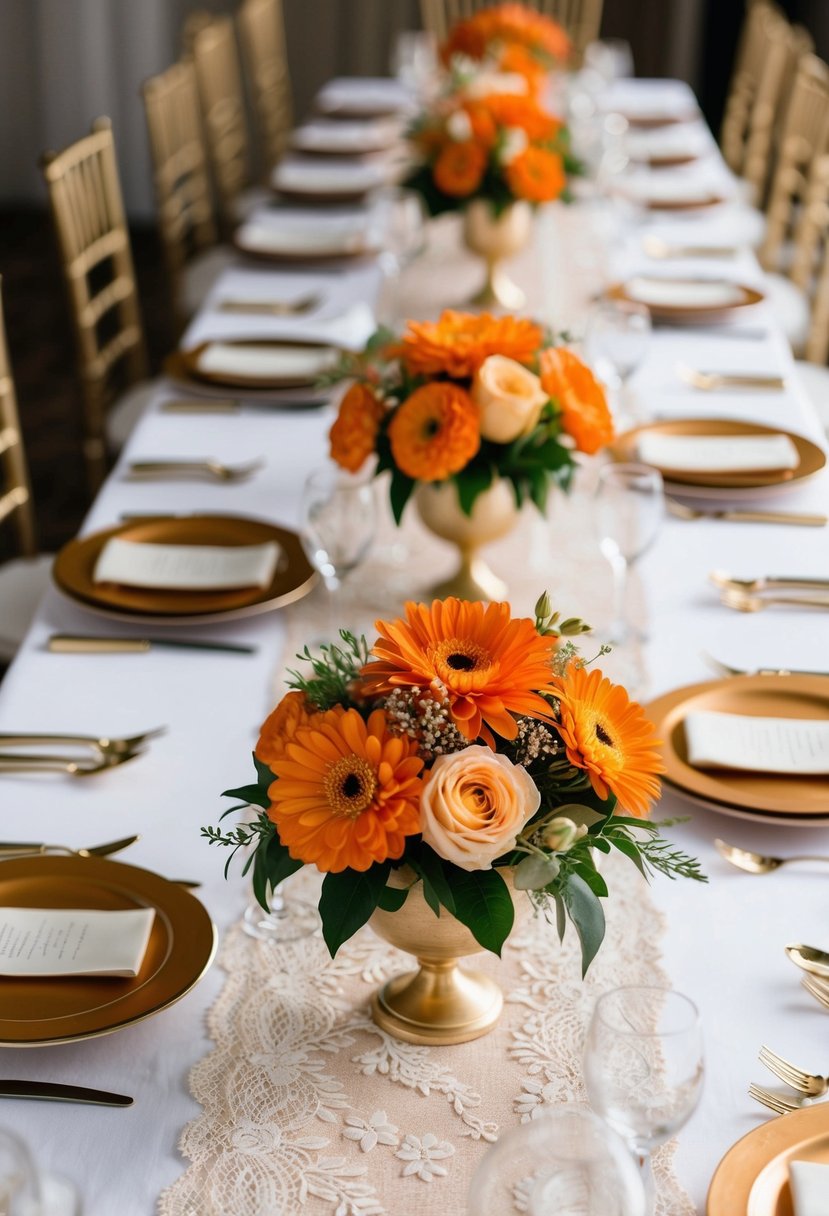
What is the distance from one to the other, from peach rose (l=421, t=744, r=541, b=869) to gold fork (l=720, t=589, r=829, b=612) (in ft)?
2.83

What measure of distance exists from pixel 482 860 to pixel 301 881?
0.38 metres

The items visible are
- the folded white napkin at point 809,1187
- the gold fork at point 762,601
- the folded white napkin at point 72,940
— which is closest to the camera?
the folded white napkin at point 809,1187

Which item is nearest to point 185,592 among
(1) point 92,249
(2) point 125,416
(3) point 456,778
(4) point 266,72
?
(3) point 456,778

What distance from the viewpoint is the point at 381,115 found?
4570 millimetres

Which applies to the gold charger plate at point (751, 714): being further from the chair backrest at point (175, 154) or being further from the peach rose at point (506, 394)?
the chair backrest at point (175, 154)

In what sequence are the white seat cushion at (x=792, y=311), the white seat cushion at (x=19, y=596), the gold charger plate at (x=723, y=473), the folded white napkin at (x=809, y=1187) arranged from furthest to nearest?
the white seat cushion at (x=792, y=311), the white seat cushion at (x=19, y=596), the gold charger plate at (x=723, y=473), the folded white napkin at (x=809, y=1187)

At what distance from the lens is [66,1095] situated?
103 cm

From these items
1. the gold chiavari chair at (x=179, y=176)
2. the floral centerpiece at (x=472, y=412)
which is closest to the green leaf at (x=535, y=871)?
the floral centerpiece at (x=472, y=412)

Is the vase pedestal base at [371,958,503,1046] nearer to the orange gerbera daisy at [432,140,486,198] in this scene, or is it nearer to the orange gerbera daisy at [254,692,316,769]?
the orange gerbera daisy at [254,692,316,769]

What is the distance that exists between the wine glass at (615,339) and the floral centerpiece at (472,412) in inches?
24.3

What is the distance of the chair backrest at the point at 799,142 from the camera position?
3.65 m

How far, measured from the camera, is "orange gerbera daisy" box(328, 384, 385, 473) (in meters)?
1.59

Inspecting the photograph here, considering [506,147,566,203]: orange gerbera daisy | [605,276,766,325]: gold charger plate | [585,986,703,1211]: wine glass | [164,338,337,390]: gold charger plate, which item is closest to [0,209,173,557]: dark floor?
[164,338,337,390]: gold charger plate

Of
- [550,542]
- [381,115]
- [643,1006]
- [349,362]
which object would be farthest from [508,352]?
[381,115]
